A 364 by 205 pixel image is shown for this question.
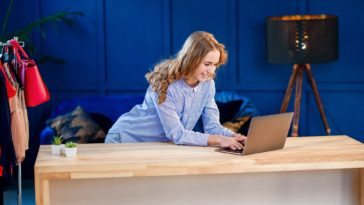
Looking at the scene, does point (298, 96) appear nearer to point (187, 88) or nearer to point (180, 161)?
point (187, 88)

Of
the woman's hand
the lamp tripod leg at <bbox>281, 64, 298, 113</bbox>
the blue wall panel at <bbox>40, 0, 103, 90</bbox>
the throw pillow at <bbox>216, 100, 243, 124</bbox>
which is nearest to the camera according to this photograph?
the woman's hand

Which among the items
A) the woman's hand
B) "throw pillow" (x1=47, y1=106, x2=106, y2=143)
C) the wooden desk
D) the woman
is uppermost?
the woman

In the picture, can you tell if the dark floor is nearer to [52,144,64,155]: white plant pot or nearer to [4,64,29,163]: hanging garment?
[4,64,29,163]: hanging garment

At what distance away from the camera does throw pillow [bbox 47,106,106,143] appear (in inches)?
203

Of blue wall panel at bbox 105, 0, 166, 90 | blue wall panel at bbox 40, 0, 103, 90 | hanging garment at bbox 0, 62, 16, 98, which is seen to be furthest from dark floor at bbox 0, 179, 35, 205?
hanging garment at bbox 0, 62, 16, 98

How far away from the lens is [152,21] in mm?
5855

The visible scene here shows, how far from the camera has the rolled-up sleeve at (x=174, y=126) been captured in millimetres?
3424

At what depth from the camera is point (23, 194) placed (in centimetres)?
537

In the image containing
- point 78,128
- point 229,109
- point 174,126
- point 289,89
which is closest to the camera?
point 174,126

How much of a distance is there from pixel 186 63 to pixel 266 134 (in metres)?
0.61

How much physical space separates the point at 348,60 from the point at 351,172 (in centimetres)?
278

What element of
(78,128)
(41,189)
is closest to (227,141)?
(41,189)

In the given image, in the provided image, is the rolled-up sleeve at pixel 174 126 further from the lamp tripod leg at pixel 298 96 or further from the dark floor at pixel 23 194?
the lamp tripod leg at pixel 298 96

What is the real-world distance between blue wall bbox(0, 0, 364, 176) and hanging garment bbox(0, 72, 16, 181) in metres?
2.30
